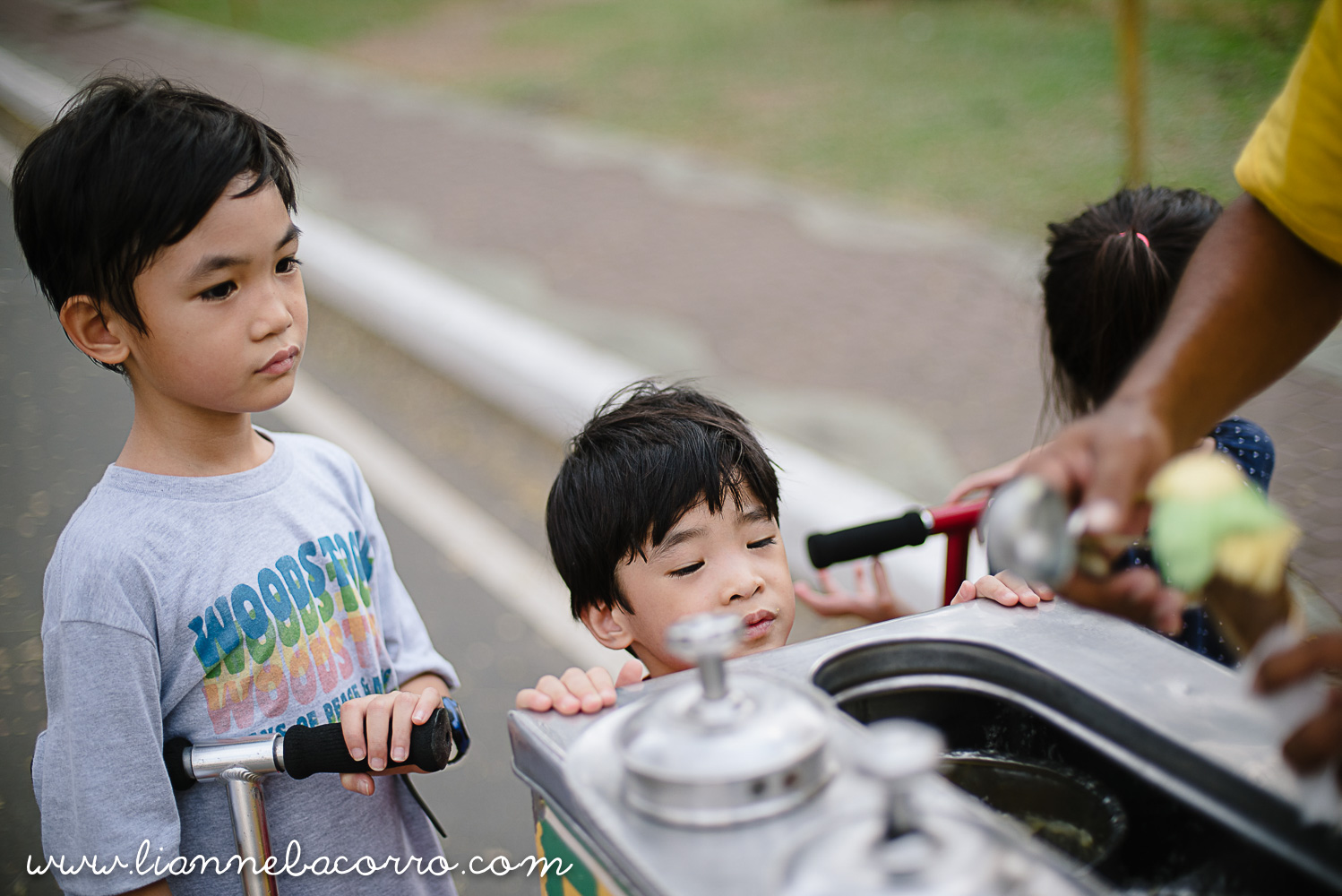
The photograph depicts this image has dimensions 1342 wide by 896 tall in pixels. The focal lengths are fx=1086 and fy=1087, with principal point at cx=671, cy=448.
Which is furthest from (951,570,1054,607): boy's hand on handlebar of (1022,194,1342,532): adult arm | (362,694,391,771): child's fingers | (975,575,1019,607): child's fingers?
(362,694,391,771): child's fingers

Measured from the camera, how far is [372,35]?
48.7ft

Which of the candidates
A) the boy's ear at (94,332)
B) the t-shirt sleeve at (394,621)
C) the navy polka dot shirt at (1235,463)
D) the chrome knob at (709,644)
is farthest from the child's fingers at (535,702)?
the navy polka dot shirt at (1235,463)

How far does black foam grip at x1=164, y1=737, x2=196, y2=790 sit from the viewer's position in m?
1.32

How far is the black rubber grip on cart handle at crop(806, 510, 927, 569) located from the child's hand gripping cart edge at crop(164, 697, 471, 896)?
58cm

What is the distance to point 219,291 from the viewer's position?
4.57 ft

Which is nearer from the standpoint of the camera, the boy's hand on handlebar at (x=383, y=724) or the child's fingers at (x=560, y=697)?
the child's fingers at (x=560, y=697)

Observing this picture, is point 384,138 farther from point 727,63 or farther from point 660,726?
point 660,726

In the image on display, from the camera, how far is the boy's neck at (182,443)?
1.44 meters

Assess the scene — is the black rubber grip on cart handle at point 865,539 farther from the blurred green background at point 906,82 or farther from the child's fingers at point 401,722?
the blurred green background at point 906,82

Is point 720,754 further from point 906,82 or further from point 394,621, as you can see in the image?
point 906,82

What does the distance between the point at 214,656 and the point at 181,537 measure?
0.16 metres

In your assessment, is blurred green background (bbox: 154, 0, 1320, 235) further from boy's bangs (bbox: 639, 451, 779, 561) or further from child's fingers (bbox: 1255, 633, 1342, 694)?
child's fingers (bbox: 1255, 633, 1342, 694)

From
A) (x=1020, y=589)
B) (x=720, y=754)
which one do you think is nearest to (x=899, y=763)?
(x=720, y=754)

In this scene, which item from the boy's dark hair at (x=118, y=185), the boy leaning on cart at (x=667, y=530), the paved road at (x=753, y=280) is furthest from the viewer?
the paved road at (x=753, y=280)
